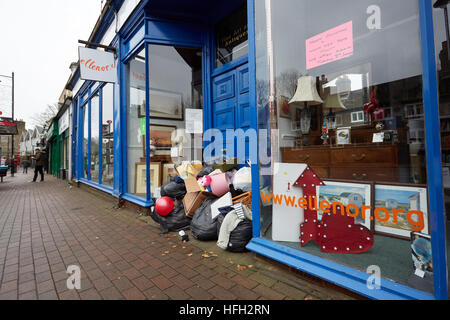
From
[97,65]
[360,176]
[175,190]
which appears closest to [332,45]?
[360,176]

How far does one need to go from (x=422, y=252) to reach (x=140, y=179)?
4.78 meters

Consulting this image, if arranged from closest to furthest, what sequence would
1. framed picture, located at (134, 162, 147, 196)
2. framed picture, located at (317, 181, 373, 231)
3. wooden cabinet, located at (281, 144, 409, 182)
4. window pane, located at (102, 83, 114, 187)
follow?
wooden cabinet, located at (281, 144, 409, 182)
framed picture, located at (317, 181, 373, 231)
framed picture, located at (134, 162, 147, 196)
window pane, located at (102, 83, 114, 187)

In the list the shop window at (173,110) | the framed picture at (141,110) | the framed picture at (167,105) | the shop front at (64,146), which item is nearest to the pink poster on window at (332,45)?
the shop window at (173,110)

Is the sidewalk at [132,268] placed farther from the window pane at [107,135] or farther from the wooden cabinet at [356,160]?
the window pane at [107,135]

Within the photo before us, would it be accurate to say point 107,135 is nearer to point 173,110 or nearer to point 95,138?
point 95,138

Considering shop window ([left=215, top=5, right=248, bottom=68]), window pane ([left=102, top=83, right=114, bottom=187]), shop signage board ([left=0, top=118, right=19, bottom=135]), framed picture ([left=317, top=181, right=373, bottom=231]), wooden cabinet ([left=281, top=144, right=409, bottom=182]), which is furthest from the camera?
shop signage board ([left=0, top=118, right=19, bottom=135])

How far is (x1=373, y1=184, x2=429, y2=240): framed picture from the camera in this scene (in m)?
2.16

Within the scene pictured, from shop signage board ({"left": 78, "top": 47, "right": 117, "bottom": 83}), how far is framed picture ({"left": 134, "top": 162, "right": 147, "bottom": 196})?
2222 mm

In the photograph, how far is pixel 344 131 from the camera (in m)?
3.03

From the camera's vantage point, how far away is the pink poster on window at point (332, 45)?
8.82ft

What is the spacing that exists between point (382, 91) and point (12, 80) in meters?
24.0

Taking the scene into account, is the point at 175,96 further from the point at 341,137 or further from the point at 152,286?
the point at 152,286

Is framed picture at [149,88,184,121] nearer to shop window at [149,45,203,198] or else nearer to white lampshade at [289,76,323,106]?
shop window at [149,45,203,198]

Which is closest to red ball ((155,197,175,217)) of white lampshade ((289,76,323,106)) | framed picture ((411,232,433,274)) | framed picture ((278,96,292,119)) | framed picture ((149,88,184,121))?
framed picture ((278,96,292,119))
